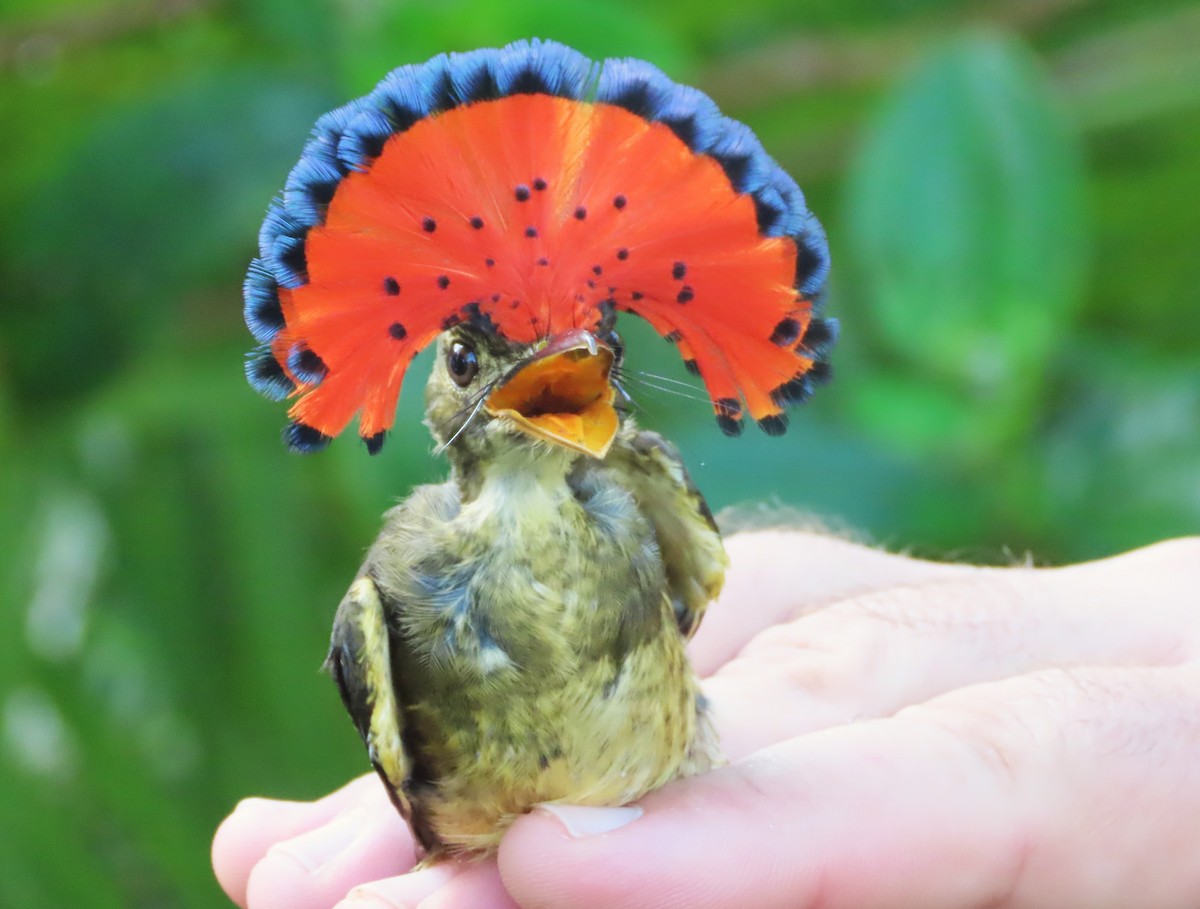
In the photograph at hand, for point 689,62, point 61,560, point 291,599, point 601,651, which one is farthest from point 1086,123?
point 61,560

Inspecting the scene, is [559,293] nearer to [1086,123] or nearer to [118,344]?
[118,344]

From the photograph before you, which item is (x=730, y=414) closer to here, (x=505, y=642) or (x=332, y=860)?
(x=505, y=642)

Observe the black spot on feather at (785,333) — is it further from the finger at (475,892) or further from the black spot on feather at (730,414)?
the finger at (475,892)

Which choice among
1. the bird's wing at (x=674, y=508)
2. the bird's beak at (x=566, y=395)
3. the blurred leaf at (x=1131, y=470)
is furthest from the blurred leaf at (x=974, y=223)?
the bird's beak at (x=566, y=395)

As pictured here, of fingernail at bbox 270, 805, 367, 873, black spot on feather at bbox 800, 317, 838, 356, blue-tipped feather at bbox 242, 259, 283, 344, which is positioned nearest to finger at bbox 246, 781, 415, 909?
fingernail at bbox 270, 805, 367, 873

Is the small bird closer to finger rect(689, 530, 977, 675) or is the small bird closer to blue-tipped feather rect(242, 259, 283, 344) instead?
blue-tipped feather rect(242, 259, 283, 344)
